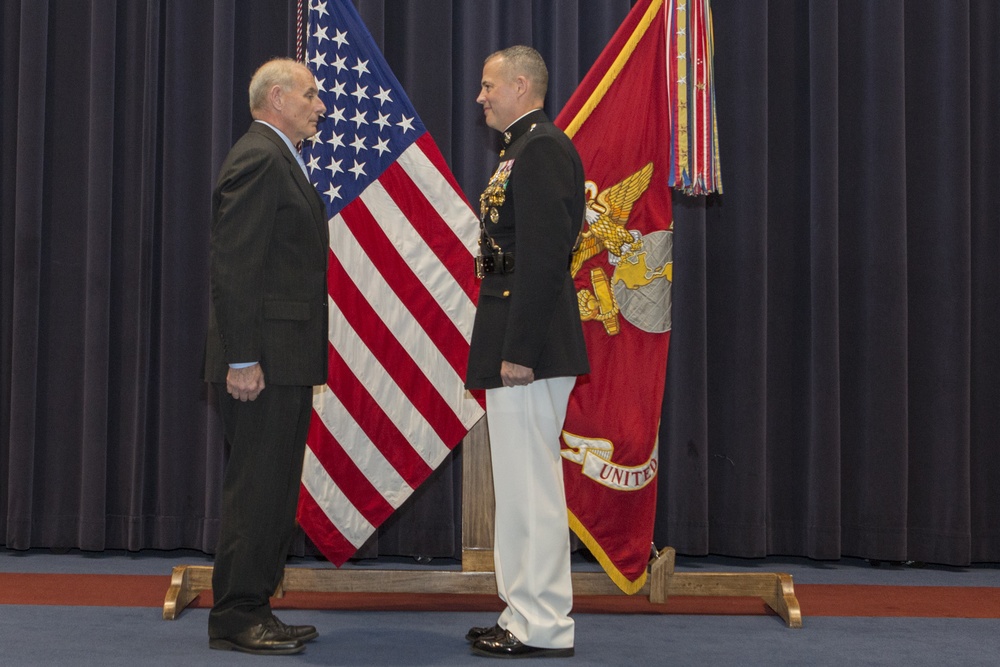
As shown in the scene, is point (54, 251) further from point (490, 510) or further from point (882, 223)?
point (882, 223)

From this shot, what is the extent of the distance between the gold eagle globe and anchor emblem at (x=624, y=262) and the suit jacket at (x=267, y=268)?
936 millimetres

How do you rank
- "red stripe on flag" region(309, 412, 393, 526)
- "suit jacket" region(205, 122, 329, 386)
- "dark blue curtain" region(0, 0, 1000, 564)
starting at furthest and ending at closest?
"dark blue curtain" region(0, 0, 1000, 564), "red stripe on flag" region(309, 412, 393, 526), "suit jacket" region(205, 122, 329, 386)

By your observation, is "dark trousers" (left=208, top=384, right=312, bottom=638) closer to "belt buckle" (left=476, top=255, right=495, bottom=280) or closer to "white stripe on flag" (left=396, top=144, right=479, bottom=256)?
"belt buckle" (left=476, top=255, right=495, bottom=280)

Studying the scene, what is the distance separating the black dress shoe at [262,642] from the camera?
256 cm

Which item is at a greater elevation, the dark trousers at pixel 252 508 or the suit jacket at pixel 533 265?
the suit jacket at pixel 533 265

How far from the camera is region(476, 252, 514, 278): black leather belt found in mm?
2625

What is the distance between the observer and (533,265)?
250 cm

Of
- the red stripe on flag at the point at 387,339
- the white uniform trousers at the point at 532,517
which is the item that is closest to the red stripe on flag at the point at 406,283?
the red stripe on flag at the point at 387,339

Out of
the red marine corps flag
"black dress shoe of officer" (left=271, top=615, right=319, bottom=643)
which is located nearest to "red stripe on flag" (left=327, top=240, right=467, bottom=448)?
the red marine corps flag

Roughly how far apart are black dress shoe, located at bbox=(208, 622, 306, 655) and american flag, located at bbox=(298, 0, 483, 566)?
28.1 inches

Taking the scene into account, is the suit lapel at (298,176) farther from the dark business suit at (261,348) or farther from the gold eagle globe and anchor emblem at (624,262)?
the gold eagle globe and anchor emblem at (624,262)

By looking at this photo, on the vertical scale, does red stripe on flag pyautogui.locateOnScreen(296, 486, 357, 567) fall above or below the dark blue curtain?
below

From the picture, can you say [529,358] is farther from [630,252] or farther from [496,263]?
[630,252]

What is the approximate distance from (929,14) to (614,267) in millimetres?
2102
